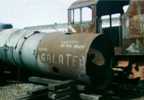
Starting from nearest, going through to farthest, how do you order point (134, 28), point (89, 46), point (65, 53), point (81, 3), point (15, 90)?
1. point (89, 46)
2. point (65, 53)
3. point (134, 28)
4. point (15, 90)
5. point (81, 3)

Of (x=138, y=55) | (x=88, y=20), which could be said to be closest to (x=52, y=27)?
(x=88, y=20)

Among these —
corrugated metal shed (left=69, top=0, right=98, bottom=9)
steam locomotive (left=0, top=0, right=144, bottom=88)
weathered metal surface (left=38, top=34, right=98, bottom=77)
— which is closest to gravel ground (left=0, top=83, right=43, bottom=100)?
steam locomotive (left=0, top=0, right=144, bottom=88)

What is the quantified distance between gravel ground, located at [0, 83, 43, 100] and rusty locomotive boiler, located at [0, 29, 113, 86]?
0.64m

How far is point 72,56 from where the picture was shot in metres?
9.31

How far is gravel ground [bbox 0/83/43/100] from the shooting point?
9802mm

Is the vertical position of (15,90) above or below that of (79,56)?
below

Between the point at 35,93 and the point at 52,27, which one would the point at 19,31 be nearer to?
the point at 35,93

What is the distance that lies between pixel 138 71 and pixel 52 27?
1179 cm

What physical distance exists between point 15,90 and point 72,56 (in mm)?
2680

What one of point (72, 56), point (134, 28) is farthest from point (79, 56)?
point (134, 28)

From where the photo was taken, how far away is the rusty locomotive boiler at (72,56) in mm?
9086

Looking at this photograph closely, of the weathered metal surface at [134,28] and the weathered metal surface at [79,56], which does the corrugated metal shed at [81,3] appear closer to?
the weathered metal surface at [134,28]

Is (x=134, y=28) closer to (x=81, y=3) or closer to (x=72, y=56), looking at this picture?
(x=81, y=3)

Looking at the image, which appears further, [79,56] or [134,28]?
[134,28]
